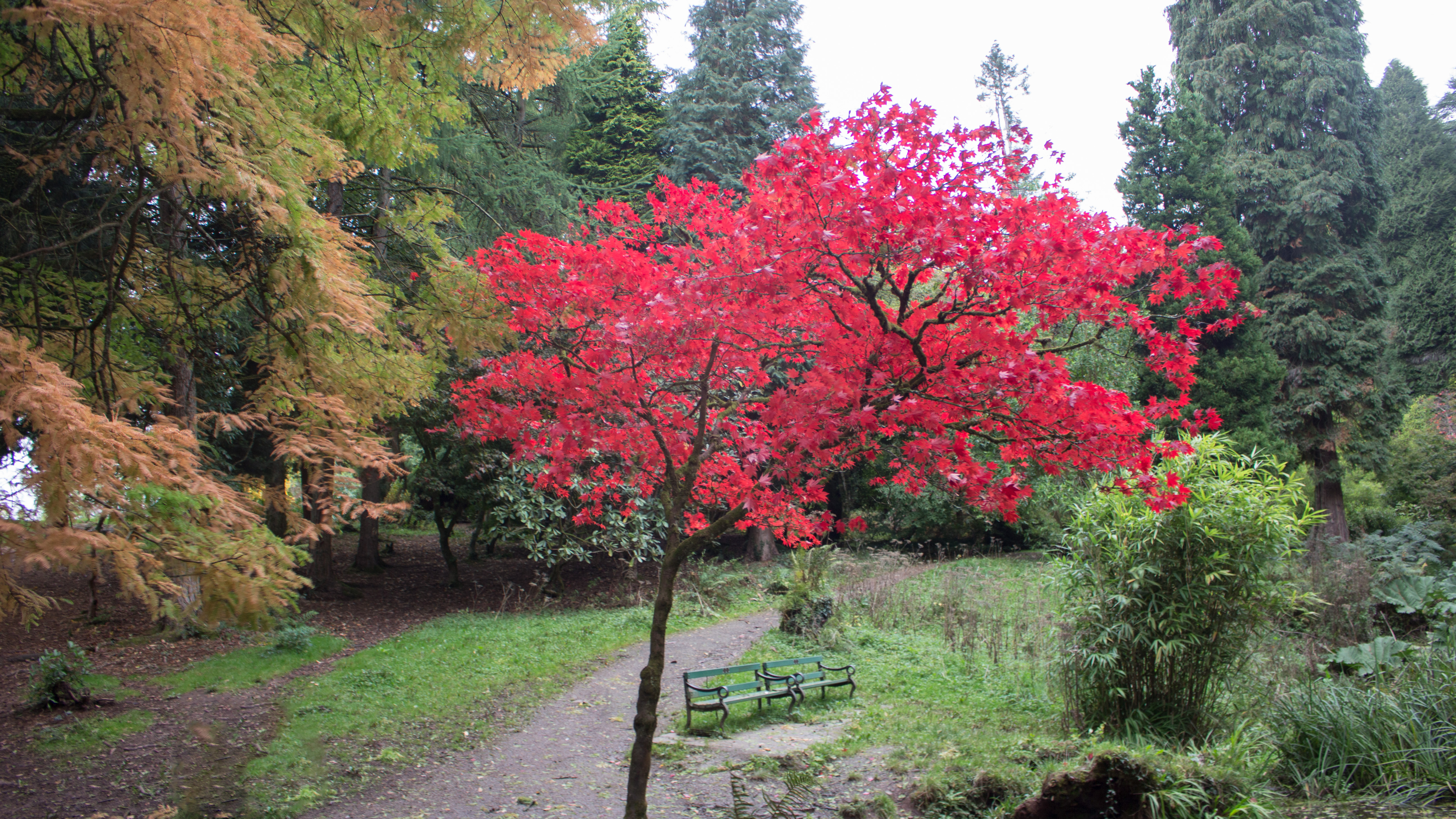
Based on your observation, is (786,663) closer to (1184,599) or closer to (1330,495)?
(1184,599)

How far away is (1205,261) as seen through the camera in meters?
16.5

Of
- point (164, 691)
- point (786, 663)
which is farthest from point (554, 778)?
point (164, 691)

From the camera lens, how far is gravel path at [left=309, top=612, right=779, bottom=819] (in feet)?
16.7

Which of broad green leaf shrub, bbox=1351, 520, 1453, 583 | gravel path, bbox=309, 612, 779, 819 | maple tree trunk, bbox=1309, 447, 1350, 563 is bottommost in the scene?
gravel path, bbox=309, 612, 779, 819

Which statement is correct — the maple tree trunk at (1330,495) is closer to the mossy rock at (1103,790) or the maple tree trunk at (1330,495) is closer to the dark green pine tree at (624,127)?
the mossy rock at (1103,790)

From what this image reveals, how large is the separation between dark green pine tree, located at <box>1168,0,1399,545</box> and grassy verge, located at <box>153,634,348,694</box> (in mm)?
16889

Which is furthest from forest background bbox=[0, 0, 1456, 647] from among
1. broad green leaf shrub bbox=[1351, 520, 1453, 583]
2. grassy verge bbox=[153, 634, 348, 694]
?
grassy verge bbox=[153, 634, 348, 694]

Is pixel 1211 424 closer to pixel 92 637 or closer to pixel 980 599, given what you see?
pixel 980 599

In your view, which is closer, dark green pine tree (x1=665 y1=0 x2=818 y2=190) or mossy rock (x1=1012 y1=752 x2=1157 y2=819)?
mossy rock (x1=1012 y1=752 x2=1157 y2=819)

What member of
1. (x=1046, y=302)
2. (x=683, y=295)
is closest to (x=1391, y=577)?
(x=1046, y=302)

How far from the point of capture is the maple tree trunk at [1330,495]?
15.0 metres

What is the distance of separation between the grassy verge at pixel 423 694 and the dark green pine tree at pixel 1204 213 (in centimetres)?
1103

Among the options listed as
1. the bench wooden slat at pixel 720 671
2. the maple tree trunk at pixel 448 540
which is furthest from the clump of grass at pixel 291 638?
the bench wooden slat at pixel 720 671

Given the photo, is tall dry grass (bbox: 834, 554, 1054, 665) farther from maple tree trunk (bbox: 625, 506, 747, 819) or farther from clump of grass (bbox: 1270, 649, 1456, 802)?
maple tree trunk (bbox: 625, 506, 747, 819)
